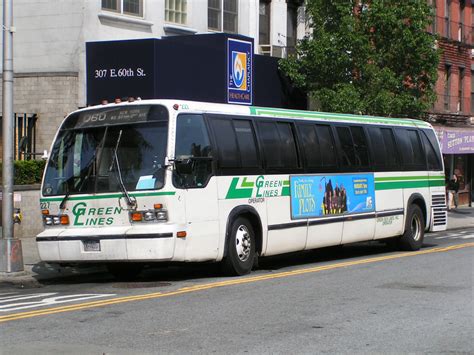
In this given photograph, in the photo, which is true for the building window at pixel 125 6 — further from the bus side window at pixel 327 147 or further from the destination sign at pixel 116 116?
the destination sign at pixel 116 116

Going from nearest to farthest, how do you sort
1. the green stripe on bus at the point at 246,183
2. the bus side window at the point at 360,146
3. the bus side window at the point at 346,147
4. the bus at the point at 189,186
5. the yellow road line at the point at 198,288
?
the yellow road line at the point at 198,288 < the bus at the point at 189,186 < the green stripe on bus at the point at 246,183 < the bus side window at the point at 346,147 < the bus side window at the point at 360,146

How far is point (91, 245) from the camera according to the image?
42.9 feet

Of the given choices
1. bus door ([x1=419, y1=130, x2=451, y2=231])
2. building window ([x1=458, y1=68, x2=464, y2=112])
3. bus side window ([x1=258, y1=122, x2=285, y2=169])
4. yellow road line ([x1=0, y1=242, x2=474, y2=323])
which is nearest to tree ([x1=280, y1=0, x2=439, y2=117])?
bus door ([x1=419, y1=130, x2=451, y2=231])

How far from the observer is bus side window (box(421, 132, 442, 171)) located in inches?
789

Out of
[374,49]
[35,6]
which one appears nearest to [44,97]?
[35,6]

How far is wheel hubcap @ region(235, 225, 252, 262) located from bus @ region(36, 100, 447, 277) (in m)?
0.02

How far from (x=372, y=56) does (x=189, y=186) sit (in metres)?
13.4

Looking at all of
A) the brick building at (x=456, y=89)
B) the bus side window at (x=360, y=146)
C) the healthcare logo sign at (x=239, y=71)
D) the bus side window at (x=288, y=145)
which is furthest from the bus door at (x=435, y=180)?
the brick building at (x=456, y=89)

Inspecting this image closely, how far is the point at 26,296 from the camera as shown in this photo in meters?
12.2

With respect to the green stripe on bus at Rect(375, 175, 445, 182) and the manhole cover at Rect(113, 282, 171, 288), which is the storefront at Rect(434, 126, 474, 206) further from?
the manhole cover at Rect(113, 282, 171, 288)

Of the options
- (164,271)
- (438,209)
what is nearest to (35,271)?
(164,271)

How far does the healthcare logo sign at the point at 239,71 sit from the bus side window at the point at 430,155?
608 cm

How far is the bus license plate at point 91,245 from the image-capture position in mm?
13000

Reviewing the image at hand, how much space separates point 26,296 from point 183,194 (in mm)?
2732
